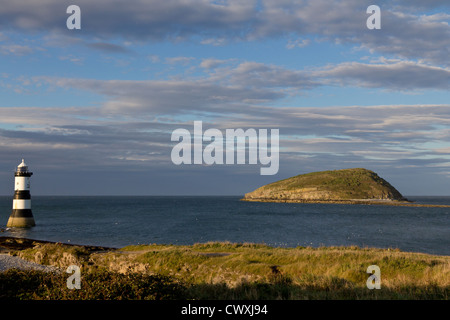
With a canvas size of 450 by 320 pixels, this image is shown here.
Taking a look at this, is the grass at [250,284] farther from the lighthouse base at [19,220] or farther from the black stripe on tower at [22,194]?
the lighthouse base at [19,220]

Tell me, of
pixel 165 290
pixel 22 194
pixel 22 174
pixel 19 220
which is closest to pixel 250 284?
pixel 165 290

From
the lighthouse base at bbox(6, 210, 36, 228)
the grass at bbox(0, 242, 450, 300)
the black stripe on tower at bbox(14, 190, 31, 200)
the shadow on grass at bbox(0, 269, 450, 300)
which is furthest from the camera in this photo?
the lighthouse base at bbox(6, 210, 36, 228)

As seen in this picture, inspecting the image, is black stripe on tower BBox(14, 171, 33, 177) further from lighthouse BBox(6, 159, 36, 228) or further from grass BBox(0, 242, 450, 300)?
grass BBox(0, 242, 450, 300)

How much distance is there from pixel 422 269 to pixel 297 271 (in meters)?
5.74

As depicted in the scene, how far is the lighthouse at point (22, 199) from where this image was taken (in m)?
59.5

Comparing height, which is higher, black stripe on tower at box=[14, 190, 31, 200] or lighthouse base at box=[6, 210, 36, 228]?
black stripe on tower at box=[14, 190, 31, 200]

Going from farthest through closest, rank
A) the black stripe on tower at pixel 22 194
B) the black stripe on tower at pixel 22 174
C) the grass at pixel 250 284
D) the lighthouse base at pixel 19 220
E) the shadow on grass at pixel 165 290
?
the lighthouse base at pixel 19 220
the black stripe on tower at pixel 22 194
the black stripe on tower at pixel 22 174
the grass at pixel 250 284
the shadow on grass at pixel 165 290

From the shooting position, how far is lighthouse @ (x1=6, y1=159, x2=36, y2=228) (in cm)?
5950

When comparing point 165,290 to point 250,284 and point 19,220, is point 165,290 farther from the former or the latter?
point 19,220

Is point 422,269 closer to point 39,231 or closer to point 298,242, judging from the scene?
point 298,242

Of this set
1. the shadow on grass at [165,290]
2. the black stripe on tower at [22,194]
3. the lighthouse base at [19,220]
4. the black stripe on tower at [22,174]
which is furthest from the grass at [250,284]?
the lighthouse base at [19,220]

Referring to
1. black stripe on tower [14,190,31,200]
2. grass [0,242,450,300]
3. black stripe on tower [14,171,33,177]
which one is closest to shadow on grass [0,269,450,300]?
grass [0,242,450,300]

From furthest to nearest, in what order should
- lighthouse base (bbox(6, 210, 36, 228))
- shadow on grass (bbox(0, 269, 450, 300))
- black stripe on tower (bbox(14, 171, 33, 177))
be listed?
1. lighthouse base (bbox(6, 210, 36, 228))
2. black stripe on tower (bbox(14, 171, 33, 177))
3. shadow on grass (bbox(0, 269, 450, 300))

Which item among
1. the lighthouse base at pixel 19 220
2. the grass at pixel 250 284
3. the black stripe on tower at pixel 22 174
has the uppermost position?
the black stripe on tower at pixel 22 174
